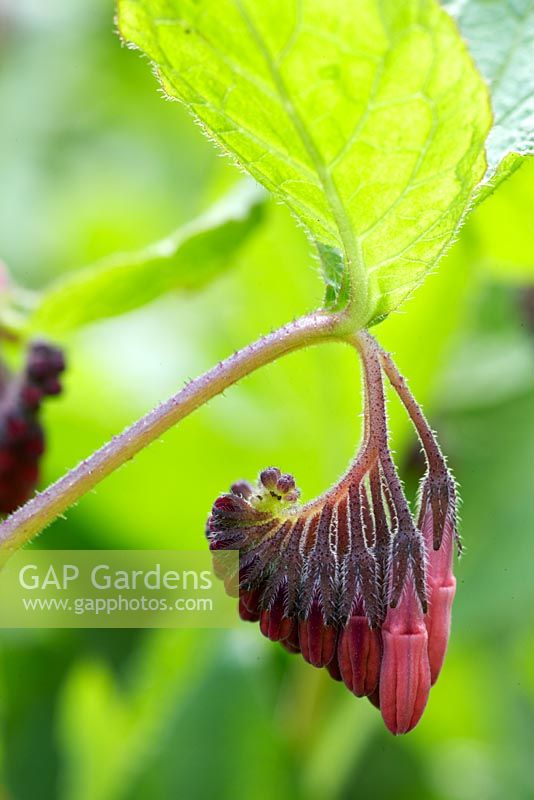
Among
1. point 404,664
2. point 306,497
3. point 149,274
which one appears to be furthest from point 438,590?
point 306,497

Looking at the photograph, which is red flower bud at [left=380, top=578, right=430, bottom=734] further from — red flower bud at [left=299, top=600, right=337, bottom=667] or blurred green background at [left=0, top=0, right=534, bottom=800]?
blurred green background at [left=0, top=0, right=534, bottom=800]

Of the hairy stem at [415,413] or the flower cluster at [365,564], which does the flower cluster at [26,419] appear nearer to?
the flower cluster at [365,564]

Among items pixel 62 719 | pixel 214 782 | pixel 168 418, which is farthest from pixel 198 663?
pixel 168 418

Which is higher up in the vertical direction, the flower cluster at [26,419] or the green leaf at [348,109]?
the flower cluster at [26,419]

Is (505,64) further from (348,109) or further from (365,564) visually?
(365,564)

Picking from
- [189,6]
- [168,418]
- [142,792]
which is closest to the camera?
[189,6]

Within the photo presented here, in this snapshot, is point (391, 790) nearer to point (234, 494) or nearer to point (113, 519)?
point (113, 519)

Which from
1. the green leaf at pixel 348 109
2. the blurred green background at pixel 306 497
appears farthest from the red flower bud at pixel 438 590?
the blurred green background at pixel 306 497

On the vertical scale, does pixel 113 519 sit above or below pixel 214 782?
above
